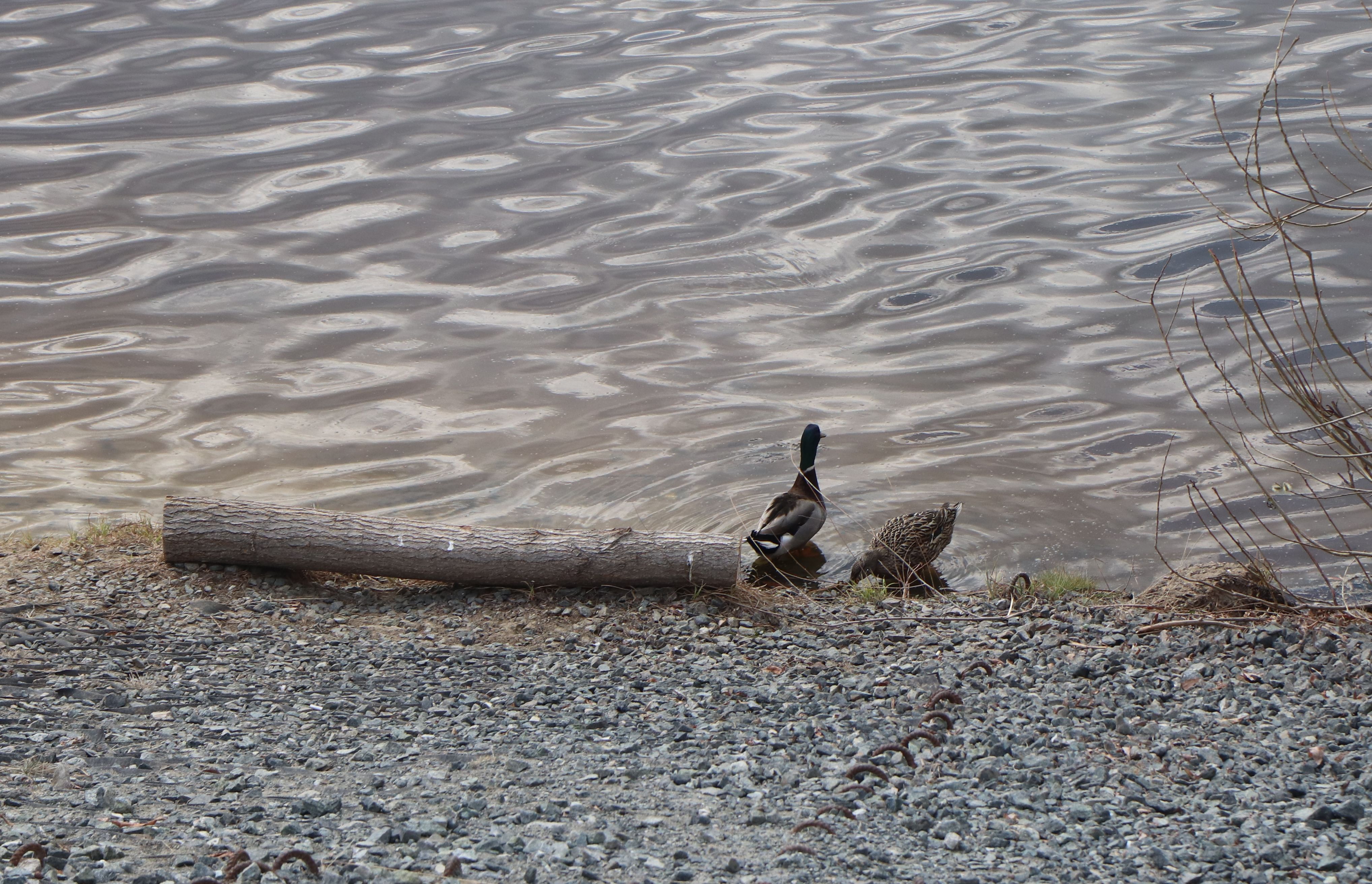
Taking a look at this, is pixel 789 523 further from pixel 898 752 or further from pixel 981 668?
pixel 898 752

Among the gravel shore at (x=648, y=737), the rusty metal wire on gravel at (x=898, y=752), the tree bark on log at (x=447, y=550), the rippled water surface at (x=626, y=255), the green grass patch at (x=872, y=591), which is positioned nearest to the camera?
the gravel shore at (x=648, y=737)

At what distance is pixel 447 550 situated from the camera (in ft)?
23.8

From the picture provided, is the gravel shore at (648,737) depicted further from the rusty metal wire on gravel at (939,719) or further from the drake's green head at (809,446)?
the drake's green head at (809,446)

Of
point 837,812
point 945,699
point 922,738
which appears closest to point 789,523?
point 945,699

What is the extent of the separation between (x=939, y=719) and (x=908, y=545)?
3.19 m

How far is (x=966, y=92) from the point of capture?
65.9 ft

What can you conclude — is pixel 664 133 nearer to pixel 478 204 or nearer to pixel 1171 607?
pixel 478 204

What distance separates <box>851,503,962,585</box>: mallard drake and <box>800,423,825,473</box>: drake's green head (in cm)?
119

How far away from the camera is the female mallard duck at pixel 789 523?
9.01 metres

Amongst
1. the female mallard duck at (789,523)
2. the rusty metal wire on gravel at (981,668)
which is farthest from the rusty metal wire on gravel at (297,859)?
the female mallard duck at (789,523)

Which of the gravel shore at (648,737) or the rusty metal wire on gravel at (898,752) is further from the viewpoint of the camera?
the rusty metal wire on gravel at (898,752)

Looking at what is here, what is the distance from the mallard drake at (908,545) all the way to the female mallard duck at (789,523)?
1.77 ft

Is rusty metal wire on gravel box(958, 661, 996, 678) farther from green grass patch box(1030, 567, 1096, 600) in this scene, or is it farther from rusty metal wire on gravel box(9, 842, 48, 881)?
rusty metal wire on gravel box(9, 842, 48, 881)

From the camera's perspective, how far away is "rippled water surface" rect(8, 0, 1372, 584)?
1038cm
